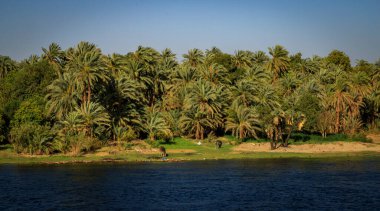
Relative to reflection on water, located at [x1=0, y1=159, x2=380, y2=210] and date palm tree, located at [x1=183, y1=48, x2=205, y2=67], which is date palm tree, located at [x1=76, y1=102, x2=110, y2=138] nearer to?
reflection on water, located at [x1=0, y1=159, x2=380, y2=210]

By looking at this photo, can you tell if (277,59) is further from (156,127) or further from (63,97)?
(63,97)

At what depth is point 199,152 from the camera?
6869 cm

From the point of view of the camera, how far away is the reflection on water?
115ft

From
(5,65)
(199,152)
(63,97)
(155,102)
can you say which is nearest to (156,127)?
(199,152)

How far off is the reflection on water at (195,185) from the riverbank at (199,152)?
4.15m

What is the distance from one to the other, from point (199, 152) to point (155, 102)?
29.8 m

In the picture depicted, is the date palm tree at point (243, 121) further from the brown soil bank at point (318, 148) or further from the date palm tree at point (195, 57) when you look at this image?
the date palm tree at point (195, 57)

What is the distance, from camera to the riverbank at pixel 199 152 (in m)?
61.2

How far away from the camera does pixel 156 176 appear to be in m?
48.2

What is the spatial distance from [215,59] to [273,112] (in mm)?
42871

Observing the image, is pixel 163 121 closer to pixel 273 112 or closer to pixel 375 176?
pixel 273 112

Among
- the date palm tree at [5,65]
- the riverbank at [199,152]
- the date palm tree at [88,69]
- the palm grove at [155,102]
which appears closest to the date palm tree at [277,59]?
the palm grove at [155,102]

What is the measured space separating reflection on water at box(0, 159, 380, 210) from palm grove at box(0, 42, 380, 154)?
46.0 feet

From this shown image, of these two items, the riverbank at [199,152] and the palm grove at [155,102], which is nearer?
the riverbank at [199,152]
